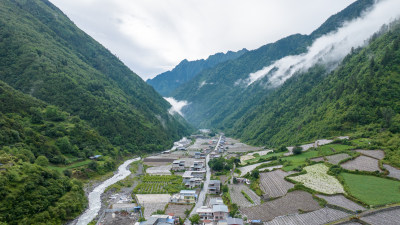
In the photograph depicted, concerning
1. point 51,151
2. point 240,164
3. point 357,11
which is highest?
point 357,11

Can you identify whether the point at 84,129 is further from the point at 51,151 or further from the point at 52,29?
the point at 52,29

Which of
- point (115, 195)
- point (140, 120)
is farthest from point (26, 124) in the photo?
point (140, 120)

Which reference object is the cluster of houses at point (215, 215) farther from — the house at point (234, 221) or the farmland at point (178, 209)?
the farmland at point (178, 209)

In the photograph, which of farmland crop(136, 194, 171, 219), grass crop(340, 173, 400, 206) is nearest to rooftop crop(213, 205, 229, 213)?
farmland crop(136, 194, 171, 219)

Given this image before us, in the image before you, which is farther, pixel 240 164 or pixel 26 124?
pixel 240 164

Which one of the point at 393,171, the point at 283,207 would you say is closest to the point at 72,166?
the point at 283,207

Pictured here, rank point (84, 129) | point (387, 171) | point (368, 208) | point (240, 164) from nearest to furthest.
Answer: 1. point (368, 208)
2. point (387, 171)
3. point (240, 164)
4. point (84, 129)

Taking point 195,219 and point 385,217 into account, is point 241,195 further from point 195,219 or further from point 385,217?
point 385,217
